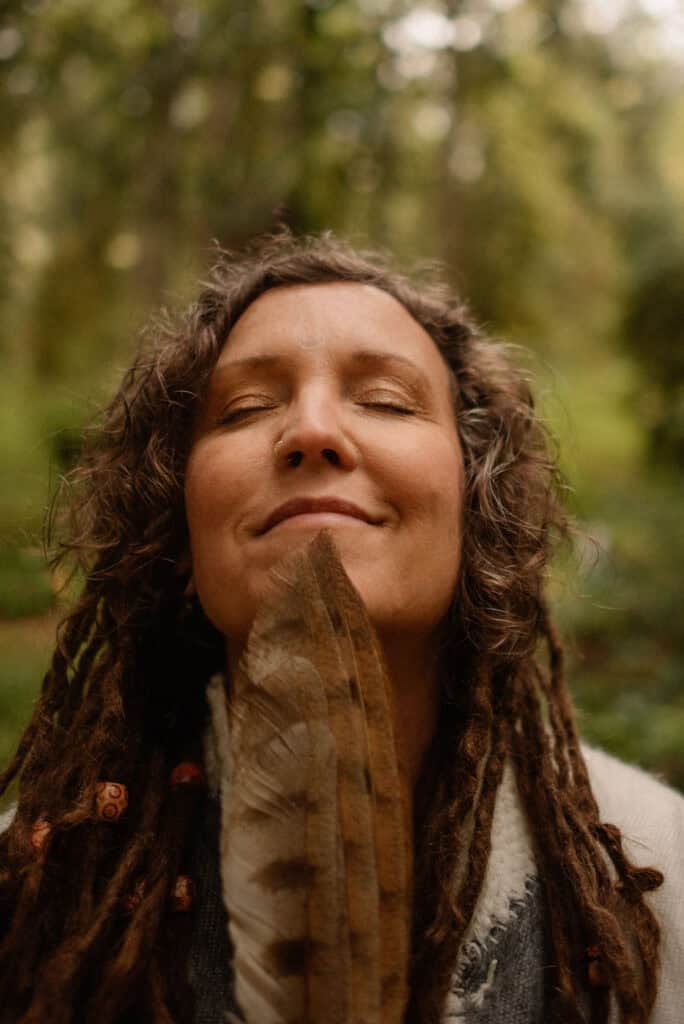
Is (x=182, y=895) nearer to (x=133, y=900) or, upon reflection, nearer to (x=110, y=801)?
(x=133, y=900)

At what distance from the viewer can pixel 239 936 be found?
1.17 metres

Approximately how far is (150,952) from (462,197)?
11.9 m

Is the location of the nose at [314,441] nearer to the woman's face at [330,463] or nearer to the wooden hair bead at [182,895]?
the woman's face at [330,463]

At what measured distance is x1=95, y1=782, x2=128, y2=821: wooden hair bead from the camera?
1628 millimetres

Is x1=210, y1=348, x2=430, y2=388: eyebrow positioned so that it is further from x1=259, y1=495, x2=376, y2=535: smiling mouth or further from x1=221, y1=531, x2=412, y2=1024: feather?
x1=221, y1=531, x2=412, y2=1024: feather

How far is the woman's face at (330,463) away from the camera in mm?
→ 1638

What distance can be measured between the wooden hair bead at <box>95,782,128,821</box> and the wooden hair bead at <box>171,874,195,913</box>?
0.19 meters

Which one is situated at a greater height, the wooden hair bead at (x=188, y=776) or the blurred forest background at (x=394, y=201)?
the blurred forest background at (x=394, y=201)

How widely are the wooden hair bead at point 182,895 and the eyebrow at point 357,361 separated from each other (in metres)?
1.12

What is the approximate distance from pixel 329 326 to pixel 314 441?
0.38 metres

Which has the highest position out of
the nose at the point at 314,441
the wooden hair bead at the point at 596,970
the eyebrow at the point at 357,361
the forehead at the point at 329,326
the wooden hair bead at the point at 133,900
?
the forehead at the point at 329,326

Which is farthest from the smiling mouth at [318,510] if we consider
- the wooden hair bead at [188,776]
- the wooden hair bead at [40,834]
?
the wooden hair bead at [40,834]

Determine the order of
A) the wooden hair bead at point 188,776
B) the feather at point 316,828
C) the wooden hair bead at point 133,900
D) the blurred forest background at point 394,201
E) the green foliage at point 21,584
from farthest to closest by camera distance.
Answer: the blurred forest background at point 394,201 < the green foliage at point 21,584 < the wooden hair bead at point 188,776 < the wooden hair bead at point 133,900 < the feather at point 316,828

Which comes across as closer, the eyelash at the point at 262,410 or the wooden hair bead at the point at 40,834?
the wooden hair bead at the point at 40,834
